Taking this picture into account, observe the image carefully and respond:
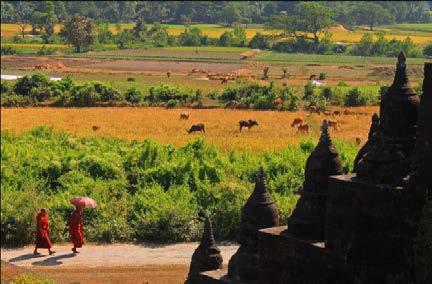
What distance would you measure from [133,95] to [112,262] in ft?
111

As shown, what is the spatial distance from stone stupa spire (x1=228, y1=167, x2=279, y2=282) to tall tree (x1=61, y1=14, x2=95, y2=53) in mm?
58062

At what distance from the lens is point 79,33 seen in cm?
6881

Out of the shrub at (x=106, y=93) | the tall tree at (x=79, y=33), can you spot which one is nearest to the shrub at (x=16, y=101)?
the shrub at (x=106, y=93)

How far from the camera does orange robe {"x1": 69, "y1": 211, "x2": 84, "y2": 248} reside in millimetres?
21383

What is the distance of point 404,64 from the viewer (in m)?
9.97

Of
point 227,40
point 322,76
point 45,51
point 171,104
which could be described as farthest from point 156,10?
point 171,104

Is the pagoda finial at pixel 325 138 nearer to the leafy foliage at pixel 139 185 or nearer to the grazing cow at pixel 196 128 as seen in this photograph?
the leafy foliage at pixel 139 185

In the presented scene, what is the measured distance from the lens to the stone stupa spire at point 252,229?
1130cm

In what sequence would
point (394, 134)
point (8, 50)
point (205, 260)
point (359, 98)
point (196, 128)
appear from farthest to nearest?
point (8, 50)
point (359, 98)
point (196, 128)
point (205, 260)
point (394, 134)

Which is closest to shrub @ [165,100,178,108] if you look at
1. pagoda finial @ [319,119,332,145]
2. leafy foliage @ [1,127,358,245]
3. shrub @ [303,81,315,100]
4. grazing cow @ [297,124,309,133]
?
shrub @ [303,81,315,100]

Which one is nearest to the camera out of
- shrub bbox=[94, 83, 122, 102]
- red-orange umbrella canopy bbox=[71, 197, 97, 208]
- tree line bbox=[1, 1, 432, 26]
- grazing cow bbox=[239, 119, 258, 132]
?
red-orange umbrella canopy bbox=[71, 197, 97, 208]

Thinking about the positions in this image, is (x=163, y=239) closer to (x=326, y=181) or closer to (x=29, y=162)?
(x=29, y=162)

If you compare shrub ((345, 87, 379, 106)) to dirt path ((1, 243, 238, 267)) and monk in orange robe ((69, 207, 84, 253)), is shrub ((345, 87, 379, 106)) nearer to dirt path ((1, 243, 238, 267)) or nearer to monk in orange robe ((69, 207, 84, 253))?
dirt path ((1, 243, 238, 267))

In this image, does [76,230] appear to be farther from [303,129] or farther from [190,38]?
[190,38]
